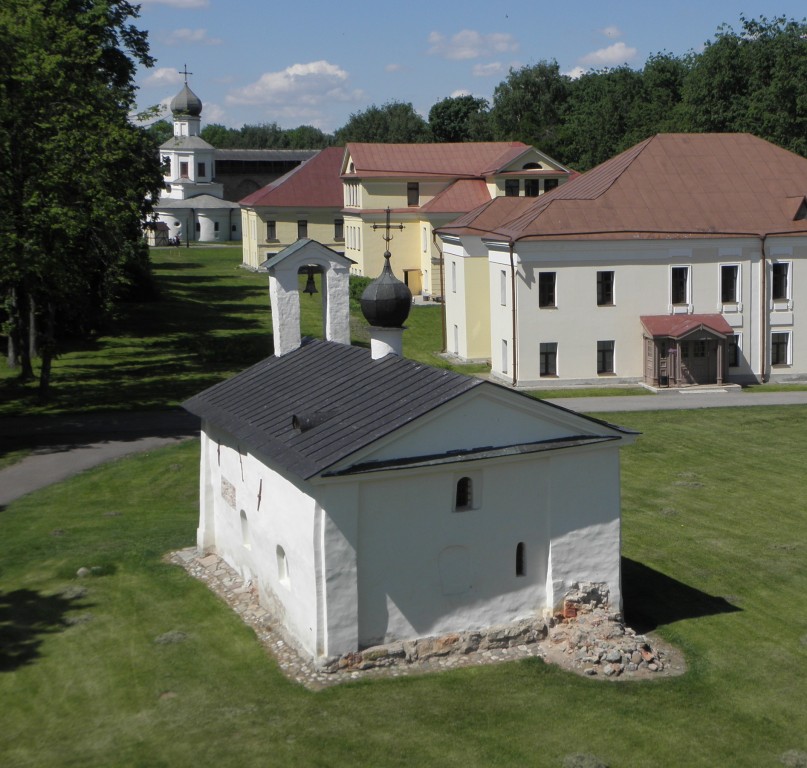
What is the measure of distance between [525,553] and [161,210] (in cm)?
8874

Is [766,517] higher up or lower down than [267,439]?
lower down

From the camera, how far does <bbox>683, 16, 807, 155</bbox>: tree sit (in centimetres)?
5450

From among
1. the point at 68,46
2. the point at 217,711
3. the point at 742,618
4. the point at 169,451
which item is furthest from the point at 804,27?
the point at 217,711

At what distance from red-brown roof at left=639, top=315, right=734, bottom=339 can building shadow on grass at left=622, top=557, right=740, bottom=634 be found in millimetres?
19262

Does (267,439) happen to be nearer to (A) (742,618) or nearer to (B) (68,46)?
(A) (742,618)

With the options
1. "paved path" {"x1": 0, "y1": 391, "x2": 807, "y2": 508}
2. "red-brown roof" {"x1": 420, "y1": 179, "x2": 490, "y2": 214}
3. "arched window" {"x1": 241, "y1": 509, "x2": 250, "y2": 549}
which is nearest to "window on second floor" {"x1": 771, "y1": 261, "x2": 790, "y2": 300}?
"paved path" {"x1": 0, "y1": 391, "x2": 807, "y2": 508}

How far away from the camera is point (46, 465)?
26844mm

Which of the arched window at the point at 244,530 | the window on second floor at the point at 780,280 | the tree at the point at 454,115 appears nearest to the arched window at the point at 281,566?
the arched window at the point at 244,530

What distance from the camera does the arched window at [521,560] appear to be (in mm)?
15758

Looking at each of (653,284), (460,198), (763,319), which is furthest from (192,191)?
(763,319)

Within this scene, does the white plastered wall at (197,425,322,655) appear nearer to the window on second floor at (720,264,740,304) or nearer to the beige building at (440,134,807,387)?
the beige building at (440,134,807,387)

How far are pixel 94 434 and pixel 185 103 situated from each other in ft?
258

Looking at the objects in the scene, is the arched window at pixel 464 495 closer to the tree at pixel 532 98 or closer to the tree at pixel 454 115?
the tree at pixel 532 98

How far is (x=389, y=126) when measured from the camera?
383 feet
